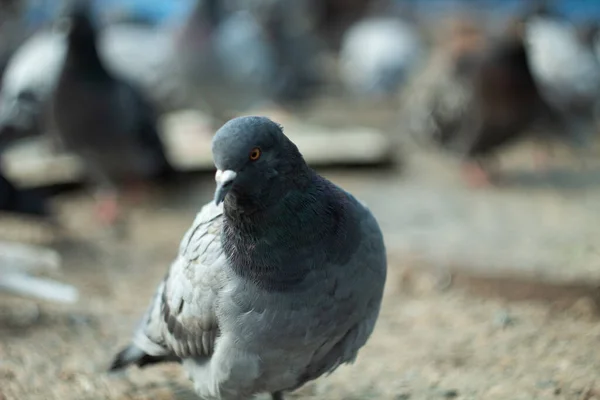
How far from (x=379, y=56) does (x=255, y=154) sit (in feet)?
Answer: 34.8

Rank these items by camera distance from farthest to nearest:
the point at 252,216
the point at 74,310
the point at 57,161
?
the point at 57,161
the point at 74,310
the point at 252,216

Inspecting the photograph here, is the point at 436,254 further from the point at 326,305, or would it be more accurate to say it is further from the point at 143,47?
the point at 143,47

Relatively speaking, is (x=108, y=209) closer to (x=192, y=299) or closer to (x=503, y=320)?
(x=503, y=320)

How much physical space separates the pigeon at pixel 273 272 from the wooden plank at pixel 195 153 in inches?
173

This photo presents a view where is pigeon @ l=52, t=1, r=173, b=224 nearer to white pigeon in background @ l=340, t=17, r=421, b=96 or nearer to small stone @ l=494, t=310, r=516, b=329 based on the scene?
small stone @ l=494, t=310, r=516, b=329

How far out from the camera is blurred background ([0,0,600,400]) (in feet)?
10.6

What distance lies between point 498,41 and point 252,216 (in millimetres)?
5054

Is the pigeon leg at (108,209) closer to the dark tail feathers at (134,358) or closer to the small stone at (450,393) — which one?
the dark tail feathers at (134,358)

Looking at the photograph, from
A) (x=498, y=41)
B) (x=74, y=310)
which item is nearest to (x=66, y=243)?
(x=74, y=310)

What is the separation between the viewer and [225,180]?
2066mm

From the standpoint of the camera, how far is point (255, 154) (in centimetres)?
A: 215

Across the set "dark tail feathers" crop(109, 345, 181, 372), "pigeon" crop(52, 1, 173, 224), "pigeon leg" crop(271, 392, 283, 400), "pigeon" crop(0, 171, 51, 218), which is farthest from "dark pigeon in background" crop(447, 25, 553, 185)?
"dark tail feathers" crop(109, 345, 181, 372)

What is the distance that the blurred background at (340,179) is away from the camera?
3225 mm

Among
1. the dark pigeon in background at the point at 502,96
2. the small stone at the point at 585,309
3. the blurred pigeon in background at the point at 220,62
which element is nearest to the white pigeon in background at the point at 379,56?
the blurred pigeon in background at the point at 220,62
